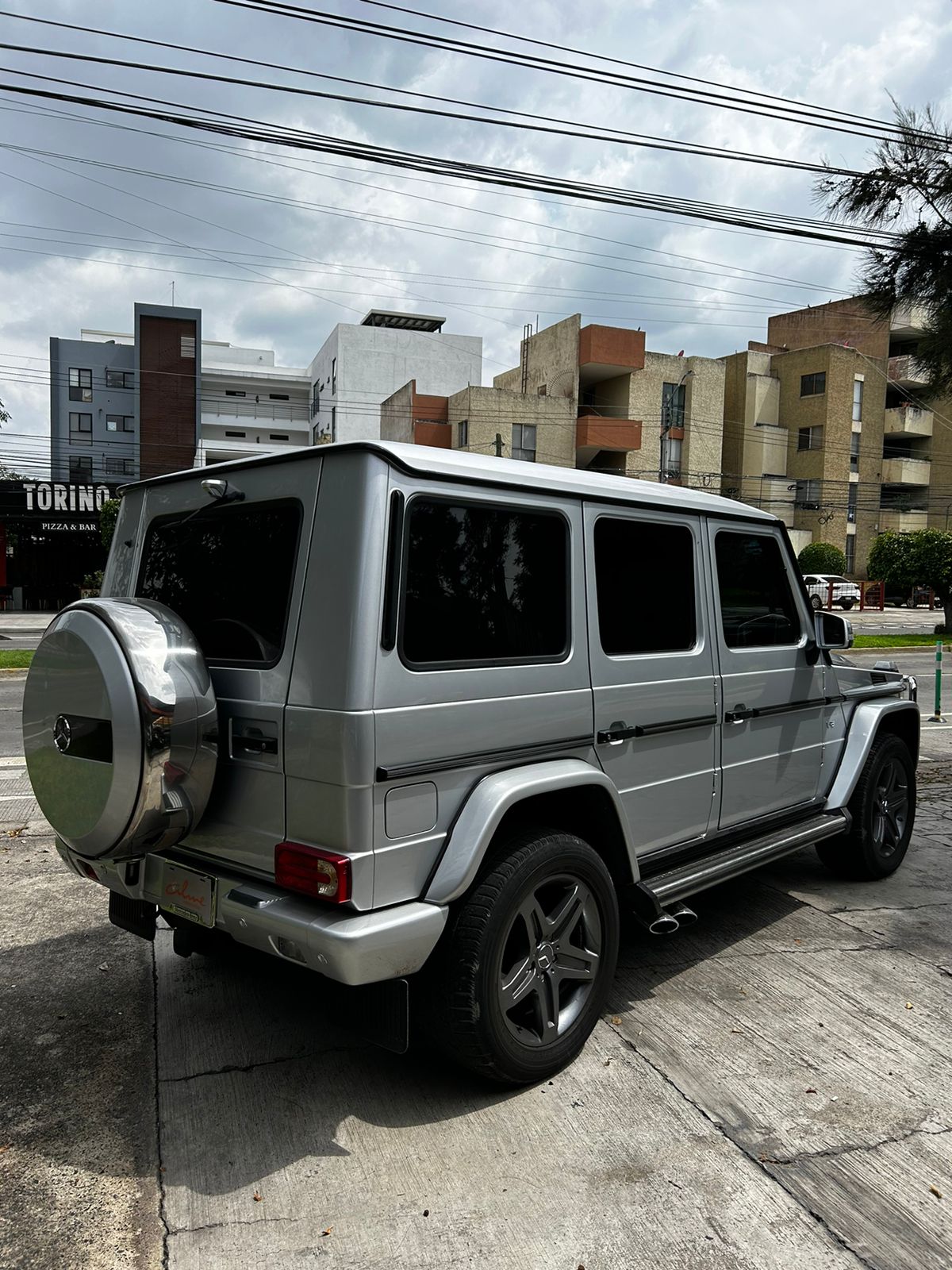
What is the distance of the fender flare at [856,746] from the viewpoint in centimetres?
500

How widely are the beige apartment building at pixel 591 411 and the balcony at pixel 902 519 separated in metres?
10.7

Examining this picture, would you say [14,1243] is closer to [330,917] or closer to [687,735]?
[330,917]

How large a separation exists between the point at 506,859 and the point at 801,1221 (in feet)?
4.17

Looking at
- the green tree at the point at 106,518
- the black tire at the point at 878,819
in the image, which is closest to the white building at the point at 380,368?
the green tree at the point at 106,518

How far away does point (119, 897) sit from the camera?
366cm

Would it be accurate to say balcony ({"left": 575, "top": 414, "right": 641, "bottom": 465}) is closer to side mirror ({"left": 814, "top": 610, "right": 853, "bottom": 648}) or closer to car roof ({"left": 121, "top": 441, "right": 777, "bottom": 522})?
side mirror ({"left": 814, "top": 610, "right": 853, "bottom": 648})

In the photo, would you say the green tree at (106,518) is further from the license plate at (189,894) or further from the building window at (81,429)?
the license plate at (189,894)

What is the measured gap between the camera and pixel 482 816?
2.93 metres

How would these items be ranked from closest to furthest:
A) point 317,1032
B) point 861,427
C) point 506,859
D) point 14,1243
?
point 14,1243 < point 506,859 < point 317,1032 < point 861,427

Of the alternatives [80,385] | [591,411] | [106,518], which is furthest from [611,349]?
[80,385]

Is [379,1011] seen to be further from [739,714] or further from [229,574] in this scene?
[739,714]

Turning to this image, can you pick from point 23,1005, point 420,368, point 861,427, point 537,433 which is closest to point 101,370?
point 420,368

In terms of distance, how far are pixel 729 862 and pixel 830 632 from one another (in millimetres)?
1516

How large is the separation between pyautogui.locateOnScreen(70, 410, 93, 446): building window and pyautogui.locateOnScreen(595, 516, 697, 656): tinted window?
2440 inches
